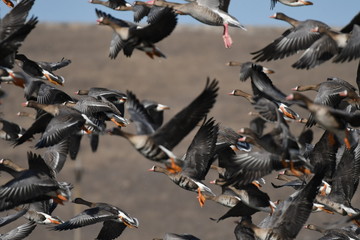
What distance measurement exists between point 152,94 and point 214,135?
3585 centimetres

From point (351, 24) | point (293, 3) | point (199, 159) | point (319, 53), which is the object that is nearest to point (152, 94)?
point (293, 3)

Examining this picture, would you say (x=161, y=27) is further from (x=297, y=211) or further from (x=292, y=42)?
(x=292, y=42)

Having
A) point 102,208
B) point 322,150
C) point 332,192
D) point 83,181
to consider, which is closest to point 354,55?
point 322,150

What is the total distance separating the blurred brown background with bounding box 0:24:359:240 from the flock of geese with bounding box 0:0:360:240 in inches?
622

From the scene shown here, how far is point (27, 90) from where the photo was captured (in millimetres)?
13273

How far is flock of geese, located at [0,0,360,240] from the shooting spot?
10312mm

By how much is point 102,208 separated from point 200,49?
1729 inches

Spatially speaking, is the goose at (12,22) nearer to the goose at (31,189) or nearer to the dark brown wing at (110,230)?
the goose at (31,189)

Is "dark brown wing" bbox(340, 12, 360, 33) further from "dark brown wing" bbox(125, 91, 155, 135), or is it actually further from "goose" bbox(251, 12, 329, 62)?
"dark brown wing" bbox(125, 91, 155, 135)

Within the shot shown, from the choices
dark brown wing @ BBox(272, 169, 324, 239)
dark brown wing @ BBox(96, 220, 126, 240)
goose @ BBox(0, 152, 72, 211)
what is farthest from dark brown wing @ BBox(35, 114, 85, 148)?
dark brown wing @ BBox(272, 169, 324, 239)

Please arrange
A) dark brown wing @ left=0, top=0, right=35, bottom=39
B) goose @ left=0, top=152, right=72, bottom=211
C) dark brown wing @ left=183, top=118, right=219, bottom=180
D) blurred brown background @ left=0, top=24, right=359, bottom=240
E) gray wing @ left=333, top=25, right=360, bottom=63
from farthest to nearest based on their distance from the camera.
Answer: blurred brown background @ left=0, top=24, right=359, bottom=240 → dark brown wing @ left=183, top=118, right=219, bottom=180 → dark brown wing @ left=0, top=0, right=35, bottom=39 → gray wing @ left=333, top=25, right=360, bottom=63 → goose @ left=0, top=152, right=72, bottom=211

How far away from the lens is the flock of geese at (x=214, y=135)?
10312mm

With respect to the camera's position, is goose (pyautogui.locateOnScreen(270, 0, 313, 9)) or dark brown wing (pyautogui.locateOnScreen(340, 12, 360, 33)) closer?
dark brown wing (pyautogui.locateOnScreen(340, 12, 360, 33))

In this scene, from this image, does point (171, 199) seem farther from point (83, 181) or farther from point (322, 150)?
point (322, 150)
